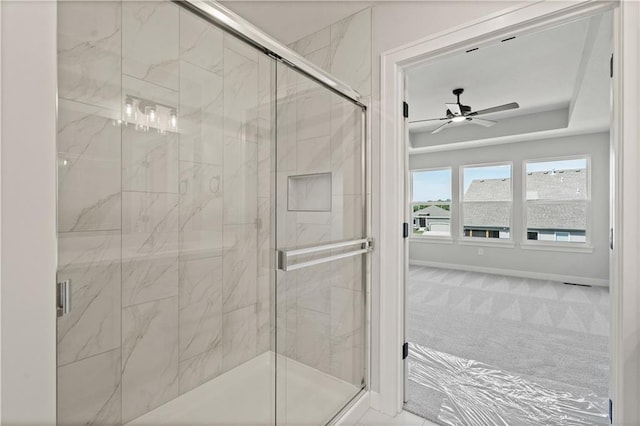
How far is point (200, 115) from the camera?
1.65 m

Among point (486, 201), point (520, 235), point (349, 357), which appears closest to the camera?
point (349, 357)

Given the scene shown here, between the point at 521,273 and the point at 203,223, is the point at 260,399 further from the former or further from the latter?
the point at 521,273

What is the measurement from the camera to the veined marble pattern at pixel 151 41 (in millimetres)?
1224

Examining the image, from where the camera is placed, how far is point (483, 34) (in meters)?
1.63

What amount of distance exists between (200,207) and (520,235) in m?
5.93

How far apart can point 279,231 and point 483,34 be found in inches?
57.7

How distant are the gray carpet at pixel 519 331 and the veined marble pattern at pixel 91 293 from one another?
1771 mm

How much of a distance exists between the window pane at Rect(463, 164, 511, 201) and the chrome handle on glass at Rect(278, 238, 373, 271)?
16.9 ft

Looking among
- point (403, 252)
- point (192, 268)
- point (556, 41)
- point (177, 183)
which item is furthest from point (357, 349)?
point (556, 41)

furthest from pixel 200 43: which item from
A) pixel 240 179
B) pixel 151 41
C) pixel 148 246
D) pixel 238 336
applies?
pixel 238 336

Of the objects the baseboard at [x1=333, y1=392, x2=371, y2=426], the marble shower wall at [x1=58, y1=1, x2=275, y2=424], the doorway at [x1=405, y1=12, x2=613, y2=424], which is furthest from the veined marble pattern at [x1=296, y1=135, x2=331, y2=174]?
the baseboard at [x1=333, y1=392, x2=371, y2=426]

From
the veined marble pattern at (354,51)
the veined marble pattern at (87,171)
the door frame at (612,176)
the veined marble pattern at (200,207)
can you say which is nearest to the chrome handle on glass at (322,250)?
the door frame at (612,176)

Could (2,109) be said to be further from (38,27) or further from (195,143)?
(195,143)

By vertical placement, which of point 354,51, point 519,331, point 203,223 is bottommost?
point 519,331
